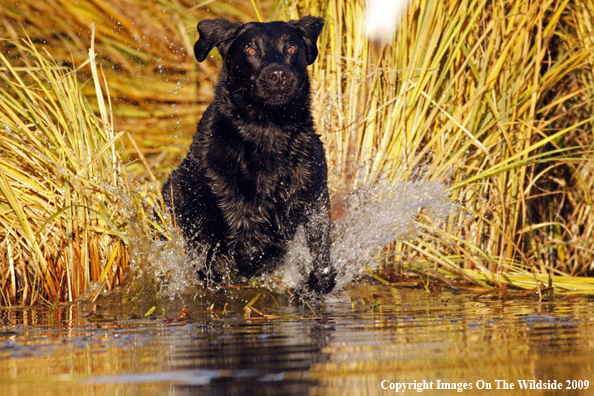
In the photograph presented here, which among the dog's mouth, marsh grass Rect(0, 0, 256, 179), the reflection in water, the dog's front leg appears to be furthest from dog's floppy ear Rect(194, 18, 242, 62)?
marsh grass Rect(0, 0, 256, 179)

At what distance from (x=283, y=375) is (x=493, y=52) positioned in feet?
11.3

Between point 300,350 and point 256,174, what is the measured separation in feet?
6.79

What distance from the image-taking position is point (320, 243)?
4.23 metres

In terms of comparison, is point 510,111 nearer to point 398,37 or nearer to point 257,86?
point 398,37

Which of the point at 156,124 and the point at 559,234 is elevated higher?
the point at 156,124

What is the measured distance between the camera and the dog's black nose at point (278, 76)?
3.92 metres

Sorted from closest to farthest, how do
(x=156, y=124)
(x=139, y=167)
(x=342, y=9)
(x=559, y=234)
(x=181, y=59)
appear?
(x=342, y=9) < (x=559, y=234) < (x=139, y=167) < (x=156, y=124) < (x=181, y=59)

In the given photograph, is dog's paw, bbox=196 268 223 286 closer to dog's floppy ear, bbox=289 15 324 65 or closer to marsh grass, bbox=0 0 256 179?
dog's floppy ear, bbox=289 15 324 65

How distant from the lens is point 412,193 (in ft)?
14.7

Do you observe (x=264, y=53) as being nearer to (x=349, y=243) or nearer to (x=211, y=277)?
(x=349, y=243)

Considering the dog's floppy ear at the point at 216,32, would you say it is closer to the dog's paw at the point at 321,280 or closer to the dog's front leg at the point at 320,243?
the dog's front leg at the point at 320,243

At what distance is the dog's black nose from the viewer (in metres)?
3.92

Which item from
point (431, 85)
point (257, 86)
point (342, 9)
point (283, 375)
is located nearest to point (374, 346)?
point (283, 375)

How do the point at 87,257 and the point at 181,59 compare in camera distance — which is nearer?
the point at 87,257
